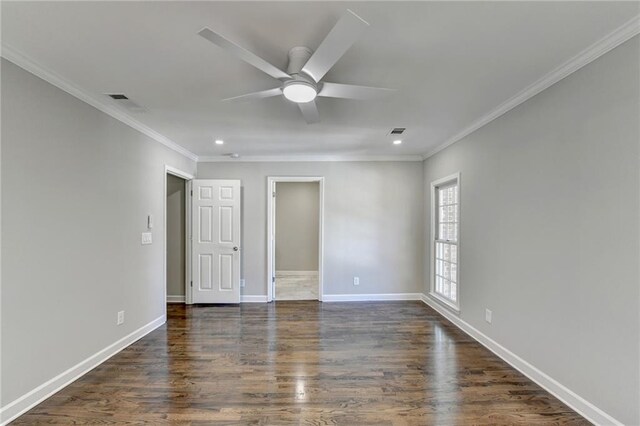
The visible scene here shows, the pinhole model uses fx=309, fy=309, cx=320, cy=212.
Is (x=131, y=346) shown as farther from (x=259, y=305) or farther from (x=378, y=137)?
(x=378, y=137)

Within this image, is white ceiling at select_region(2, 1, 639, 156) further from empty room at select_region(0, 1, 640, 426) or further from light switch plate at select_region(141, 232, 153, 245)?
light switch plate at select_region(141, 232, 153, 245)

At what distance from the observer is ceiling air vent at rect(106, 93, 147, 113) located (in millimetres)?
2716

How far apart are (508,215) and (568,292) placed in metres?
0.89

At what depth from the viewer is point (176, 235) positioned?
16.6ft

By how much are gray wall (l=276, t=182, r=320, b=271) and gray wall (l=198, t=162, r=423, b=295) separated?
2.51 meters

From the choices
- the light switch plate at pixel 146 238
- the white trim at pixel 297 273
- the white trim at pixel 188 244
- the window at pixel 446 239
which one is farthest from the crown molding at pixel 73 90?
the white trim at pixel 297 273

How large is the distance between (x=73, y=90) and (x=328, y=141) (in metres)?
2.75

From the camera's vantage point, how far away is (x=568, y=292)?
7.33 ft

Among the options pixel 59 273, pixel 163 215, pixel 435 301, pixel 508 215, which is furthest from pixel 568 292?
pixel 163 215

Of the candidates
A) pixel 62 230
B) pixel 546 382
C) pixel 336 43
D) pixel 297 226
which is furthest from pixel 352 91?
pixel 297 226

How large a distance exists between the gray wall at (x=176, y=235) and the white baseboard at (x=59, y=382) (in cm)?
163

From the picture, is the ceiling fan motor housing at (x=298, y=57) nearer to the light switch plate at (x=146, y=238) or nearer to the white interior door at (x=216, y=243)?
the light switch plate at (x=146, y=238)

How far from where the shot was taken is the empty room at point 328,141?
178 cm

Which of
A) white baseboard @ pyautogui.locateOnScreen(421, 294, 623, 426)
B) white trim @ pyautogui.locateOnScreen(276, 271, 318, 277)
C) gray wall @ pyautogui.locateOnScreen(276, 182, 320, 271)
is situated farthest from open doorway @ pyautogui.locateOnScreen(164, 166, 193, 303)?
white baseboard @ pyautogui.locateOnScreen(421, 294, 623, 426)
